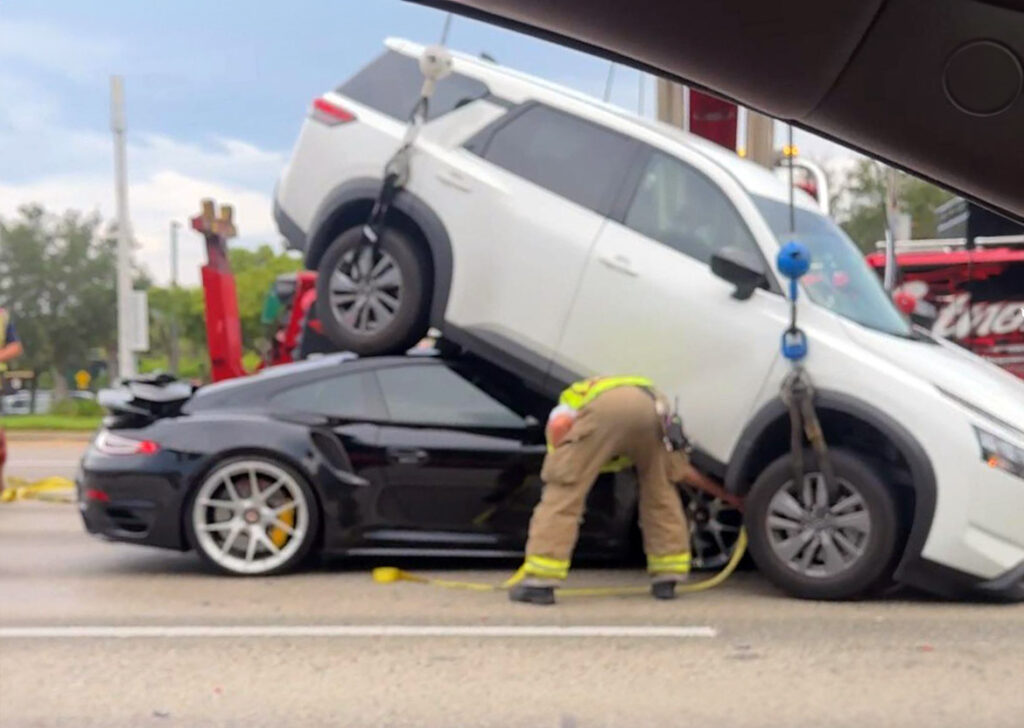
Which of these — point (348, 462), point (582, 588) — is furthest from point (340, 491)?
point (582, 588)

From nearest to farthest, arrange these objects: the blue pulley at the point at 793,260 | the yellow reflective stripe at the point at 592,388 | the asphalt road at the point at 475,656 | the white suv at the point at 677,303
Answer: the asphalt road at the point at 475,656
the white suv at the point at 677,303
the blue pulley at the point at 793,260
the yellow reflective stripe at the point at 592,388

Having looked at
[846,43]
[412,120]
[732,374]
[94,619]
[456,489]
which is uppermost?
[412,120]

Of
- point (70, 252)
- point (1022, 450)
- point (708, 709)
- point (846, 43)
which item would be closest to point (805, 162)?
point (1022, 450)

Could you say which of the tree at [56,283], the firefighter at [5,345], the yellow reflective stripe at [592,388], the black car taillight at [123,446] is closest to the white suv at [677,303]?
the yellow reflective stripe at [592,388]

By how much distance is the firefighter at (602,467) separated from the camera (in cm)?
590

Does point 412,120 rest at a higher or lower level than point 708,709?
higher

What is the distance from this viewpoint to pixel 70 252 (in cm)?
4947

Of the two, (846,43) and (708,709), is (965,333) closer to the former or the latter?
(708,709)

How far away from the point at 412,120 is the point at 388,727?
3.74m

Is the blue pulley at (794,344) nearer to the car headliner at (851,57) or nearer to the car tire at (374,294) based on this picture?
the car tire at (374,294)

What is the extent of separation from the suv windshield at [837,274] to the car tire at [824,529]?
0.78 m

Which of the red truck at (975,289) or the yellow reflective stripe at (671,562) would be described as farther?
the red truck at (975,289)

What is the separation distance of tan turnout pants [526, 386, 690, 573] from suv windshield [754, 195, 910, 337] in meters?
1.10

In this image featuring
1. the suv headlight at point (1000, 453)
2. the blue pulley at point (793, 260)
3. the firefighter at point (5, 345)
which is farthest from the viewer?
the firefighter at point (5, 345)
